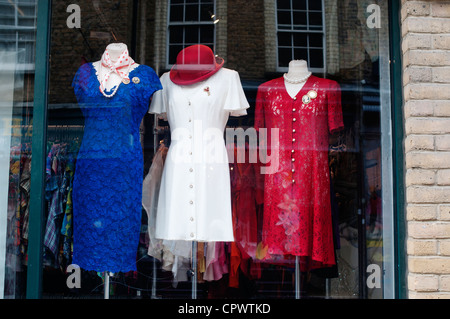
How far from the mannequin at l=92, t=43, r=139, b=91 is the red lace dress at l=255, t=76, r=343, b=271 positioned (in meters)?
1.06

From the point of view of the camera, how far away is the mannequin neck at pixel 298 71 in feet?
10.3

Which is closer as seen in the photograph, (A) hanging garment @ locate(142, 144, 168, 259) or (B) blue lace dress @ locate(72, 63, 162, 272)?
(B) blue lace dress @ locate(72, 63, 162, 272)

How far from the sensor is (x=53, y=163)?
10.00 feet

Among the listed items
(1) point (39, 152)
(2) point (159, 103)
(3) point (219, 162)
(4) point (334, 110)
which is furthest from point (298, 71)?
(1) point (39, 152)

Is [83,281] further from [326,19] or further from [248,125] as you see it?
[326,19]

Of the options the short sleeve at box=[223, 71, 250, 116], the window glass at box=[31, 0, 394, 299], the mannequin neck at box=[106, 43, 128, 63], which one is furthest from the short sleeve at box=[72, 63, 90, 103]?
the short sleeve at box=[223, 71, 250, 116]

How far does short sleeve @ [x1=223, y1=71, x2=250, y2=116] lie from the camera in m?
2.94

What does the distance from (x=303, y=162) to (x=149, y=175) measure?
103cm

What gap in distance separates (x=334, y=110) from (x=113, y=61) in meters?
1.49

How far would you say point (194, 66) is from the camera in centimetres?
301

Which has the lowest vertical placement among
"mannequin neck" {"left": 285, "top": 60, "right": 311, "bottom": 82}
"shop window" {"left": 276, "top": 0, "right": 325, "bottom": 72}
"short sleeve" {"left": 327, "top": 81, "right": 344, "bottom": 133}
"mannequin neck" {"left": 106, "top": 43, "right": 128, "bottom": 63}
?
"short sleeve" {"left": 327, "top": 81, "right": 344, "bottom": 133}

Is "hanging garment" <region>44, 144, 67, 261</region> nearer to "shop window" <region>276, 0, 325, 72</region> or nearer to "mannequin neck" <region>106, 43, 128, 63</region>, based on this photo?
"mannequin neck" <region>106, 43, 128, 63</region>

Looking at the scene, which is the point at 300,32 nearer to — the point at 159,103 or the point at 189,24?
the point at 189,24

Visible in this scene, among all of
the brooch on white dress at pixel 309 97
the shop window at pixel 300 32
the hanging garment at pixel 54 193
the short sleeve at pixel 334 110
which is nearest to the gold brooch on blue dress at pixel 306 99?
the brooch on white dress at pixel 309 97
